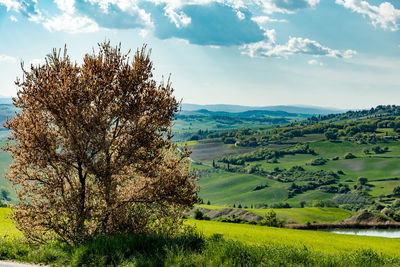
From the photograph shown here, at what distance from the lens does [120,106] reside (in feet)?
48.8

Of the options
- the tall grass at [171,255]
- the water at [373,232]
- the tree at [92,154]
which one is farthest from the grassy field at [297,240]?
the water at [373,232]

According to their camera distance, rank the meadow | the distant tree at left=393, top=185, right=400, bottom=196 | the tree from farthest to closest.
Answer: the distant tree at left=393, top=185, right=400, bottom=196 → the meadow → the tree

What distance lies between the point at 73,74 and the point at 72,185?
4.60 m

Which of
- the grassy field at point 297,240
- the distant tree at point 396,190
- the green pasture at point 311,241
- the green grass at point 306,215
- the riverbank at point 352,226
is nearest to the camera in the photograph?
the grassy field at point 297,240

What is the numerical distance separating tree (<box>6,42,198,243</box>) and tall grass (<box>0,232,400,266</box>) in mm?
1892

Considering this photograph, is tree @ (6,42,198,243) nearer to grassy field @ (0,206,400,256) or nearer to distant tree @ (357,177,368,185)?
grassy field @ (0,206,400,256)

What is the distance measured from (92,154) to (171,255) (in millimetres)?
5717

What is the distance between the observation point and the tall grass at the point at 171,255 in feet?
35.4

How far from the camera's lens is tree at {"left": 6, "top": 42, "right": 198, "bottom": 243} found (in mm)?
14203

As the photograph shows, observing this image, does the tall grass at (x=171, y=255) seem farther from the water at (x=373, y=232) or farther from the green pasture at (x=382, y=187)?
the green pasture at (x=382, y=187)

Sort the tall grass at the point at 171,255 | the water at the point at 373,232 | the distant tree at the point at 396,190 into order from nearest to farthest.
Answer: the tall grass at the point at 171,255 → the water at the point at 373,232 → the distant tree at the point at 396,190

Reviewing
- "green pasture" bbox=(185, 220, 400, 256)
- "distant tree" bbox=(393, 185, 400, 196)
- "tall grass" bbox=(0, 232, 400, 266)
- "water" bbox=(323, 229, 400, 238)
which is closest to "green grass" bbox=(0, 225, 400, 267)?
"tall grass" bbox=(0, 232, 400, 266)

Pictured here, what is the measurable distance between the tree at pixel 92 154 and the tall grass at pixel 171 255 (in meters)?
1.89

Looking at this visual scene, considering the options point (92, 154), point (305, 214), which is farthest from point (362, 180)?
point (92, 154)
